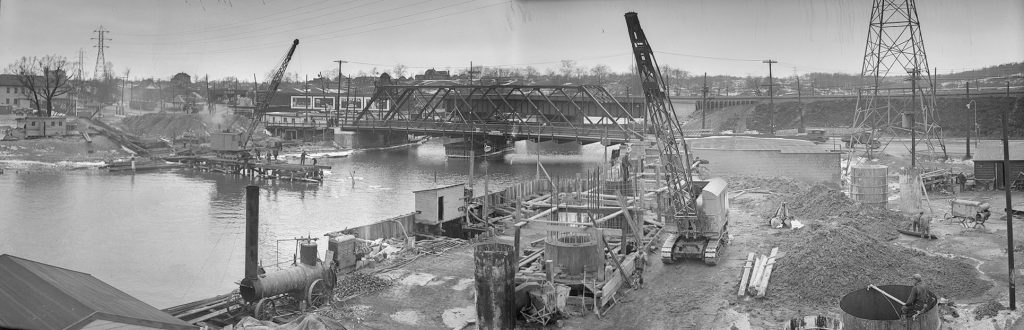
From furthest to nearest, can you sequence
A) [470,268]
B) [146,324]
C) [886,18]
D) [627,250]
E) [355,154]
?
[355,154] → [886,18] → [627,250] → [470,268] → [146,324]

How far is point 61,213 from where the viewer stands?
82.8 feet

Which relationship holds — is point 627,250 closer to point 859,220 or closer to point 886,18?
point 859,220

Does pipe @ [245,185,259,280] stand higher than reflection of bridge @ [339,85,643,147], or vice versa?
reflection of bridge @ [339,85,643,147]

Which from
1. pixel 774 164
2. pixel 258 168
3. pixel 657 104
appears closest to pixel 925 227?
pixel 657 104

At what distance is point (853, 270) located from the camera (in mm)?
12172

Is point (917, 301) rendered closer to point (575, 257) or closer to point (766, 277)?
point (766, 277)

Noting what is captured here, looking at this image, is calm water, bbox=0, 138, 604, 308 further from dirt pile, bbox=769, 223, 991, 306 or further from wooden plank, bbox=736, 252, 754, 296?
dirt pile, bbox=769, 223, 991, 306

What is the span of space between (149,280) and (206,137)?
137 feet

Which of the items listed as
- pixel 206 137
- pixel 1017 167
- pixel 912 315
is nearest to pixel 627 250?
pixel 912 315

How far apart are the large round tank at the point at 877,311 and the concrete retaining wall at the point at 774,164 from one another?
17889 millimetres

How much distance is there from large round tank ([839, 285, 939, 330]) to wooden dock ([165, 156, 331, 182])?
2999cm

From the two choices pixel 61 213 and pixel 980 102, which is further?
pixel 980 102

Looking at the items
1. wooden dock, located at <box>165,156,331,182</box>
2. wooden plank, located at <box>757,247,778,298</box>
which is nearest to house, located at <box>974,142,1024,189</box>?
wooden plank, located at <box>757,247,778,298</box>

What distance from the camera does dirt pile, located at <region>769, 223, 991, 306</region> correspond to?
11.7 metres
